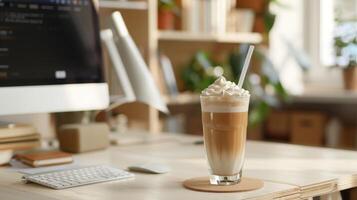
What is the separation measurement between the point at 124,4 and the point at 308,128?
143 centimetres

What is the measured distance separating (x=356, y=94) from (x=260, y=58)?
55 cm

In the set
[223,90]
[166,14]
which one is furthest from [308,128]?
[223,90]

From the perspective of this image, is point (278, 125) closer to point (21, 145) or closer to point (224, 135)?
point (21, 145)

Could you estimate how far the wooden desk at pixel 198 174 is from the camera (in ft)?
4.32

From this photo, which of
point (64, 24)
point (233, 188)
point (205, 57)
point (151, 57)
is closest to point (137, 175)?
point (233, 188)

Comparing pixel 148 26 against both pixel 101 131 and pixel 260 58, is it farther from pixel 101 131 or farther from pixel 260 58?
pixel 101 131

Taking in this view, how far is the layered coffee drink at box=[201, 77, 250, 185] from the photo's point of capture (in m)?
1.36

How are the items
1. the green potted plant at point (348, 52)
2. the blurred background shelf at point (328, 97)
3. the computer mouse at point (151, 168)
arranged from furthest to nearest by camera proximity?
1. the green potted plant at point (348, 52)
2. the blurred background shelf at point (328, 97)
3. the computer mouse at point (151, 168)

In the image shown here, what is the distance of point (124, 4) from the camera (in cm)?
278

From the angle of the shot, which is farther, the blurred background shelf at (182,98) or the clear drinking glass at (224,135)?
the blurred background shelf at (182,98)

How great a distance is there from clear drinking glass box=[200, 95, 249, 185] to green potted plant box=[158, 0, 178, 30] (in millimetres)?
1881

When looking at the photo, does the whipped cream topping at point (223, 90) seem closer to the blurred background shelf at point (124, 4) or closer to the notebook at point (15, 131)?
the notebook at point (15, 131)

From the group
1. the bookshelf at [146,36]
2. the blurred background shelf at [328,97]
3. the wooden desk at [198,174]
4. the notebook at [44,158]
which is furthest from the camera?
the blurred background shelf at [328,97]

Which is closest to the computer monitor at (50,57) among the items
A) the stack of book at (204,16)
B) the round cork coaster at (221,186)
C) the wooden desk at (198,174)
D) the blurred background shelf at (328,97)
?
the wooden desk at (198,174)
